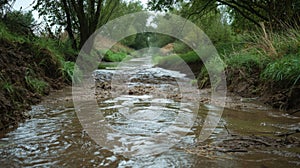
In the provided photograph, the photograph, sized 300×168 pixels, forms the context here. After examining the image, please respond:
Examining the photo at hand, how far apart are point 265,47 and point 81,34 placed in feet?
24.4

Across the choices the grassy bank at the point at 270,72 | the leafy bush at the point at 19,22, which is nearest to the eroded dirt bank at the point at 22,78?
the leafy bush at the point at 19,22

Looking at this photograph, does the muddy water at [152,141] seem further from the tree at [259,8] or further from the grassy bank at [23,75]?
the tree at [259,8]

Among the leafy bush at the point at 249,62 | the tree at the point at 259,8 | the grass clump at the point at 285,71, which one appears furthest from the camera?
the tree at the point at 259,8

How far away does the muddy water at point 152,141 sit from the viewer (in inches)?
75.1

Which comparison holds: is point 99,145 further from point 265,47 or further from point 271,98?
point 265,47

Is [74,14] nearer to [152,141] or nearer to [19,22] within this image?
[19,22]

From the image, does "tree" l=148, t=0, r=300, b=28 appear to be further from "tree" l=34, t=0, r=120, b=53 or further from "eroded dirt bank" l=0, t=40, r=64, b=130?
"eroded dirt bank" l=0, t=40, r=64, b=130

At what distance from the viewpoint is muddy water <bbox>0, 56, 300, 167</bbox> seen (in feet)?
6.26

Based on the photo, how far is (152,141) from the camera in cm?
240

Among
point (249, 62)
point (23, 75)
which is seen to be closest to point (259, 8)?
point (249, 62)

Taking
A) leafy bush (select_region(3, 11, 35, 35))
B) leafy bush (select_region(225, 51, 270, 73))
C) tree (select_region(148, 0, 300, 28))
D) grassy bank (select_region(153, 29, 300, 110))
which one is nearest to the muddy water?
grassy bank (select_region(153, 29, 300, 110))

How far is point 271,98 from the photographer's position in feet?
14.2

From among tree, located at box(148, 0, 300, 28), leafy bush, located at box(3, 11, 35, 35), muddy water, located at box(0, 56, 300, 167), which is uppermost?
tree, located at box(148, 0, 300, 28)

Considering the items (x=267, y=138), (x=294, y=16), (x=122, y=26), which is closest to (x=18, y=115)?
(x=267, y=138)
